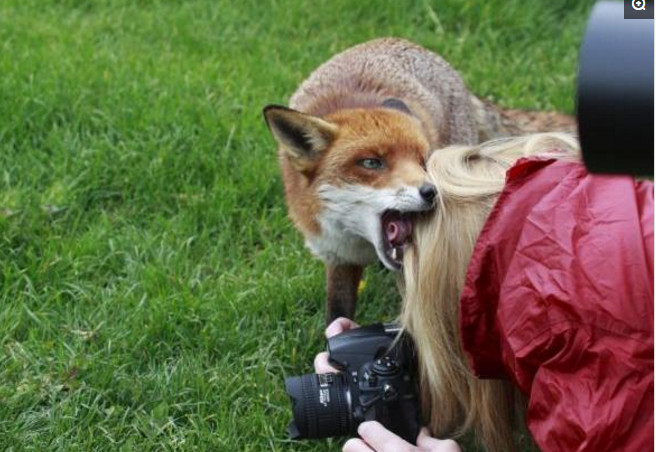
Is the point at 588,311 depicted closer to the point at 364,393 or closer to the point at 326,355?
the point at 364,393

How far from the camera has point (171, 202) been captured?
370cm

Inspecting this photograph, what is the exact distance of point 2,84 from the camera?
4.04 m

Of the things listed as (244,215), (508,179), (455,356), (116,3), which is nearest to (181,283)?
(244,215)

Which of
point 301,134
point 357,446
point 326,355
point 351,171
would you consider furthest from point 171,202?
point 357,446

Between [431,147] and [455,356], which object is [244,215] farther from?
[455,356]

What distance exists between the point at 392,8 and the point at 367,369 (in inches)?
115

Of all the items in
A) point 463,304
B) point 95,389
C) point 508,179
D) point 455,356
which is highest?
point 508,179

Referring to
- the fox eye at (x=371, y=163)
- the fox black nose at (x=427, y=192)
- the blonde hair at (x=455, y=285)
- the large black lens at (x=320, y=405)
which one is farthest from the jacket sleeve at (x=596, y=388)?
the fox eye at (x=371, y=163)

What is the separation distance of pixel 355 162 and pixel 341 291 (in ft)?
1.30

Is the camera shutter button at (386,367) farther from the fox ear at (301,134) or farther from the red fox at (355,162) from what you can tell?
the fox ear at (301,134)

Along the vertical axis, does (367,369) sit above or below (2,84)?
below

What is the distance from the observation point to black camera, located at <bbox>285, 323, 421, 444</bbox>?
2457 mm

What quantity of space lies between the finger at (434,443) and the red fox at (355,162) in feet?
1.56

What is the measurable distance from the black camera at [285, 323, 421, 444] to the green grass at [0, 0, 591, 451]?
34 cm
